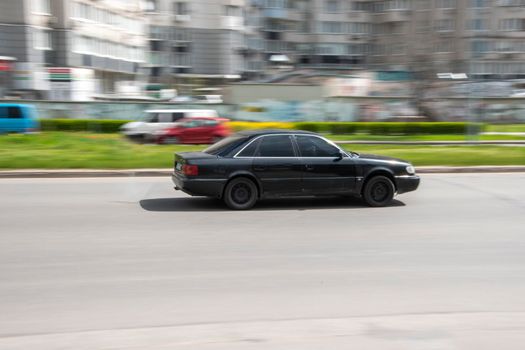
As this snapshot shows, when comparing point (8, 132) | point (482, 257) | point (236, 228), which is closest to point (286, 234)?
point (236, 228)

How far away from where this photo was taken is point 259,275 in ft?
20.7

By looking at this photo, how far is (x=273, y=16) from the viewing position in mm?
74625

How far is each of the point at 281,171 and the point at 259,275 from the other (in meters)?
4.04

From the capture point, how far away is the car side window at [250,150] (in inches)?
400

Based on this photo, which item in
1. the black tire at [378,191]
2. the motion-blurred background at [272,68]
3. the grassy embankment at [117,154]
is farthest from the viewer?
the motion-blurred background at [272,68]

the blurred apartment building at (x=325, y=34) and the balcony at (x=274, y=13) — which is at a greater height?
the balcony at (x=274, y=13)

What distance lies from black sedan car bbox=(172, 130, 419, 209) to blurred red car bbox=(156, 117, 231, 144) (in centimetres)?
1382

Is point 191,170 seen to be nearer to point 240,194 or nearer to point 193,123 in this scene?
point 240,194

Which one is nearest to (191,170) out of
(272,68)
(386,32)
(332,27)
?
(272,68)

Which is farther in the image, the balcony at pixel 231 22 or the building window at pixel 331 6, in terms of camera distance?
the building window at pixel 331 6

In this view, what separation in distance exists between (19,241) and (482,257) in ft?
19.4

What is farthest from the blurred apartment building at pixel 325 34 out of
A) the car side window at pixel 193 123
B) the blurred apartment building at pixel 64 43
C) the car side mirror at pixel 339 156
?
the car side mirror at pixel 339 156

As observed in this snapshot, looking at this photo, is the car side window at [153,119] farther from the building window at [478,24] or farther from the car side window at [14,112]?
the building window at [478,24]

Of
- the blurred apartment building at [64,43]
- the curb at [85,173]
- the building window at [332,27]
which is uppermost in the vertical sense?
the building window at [332,27]
